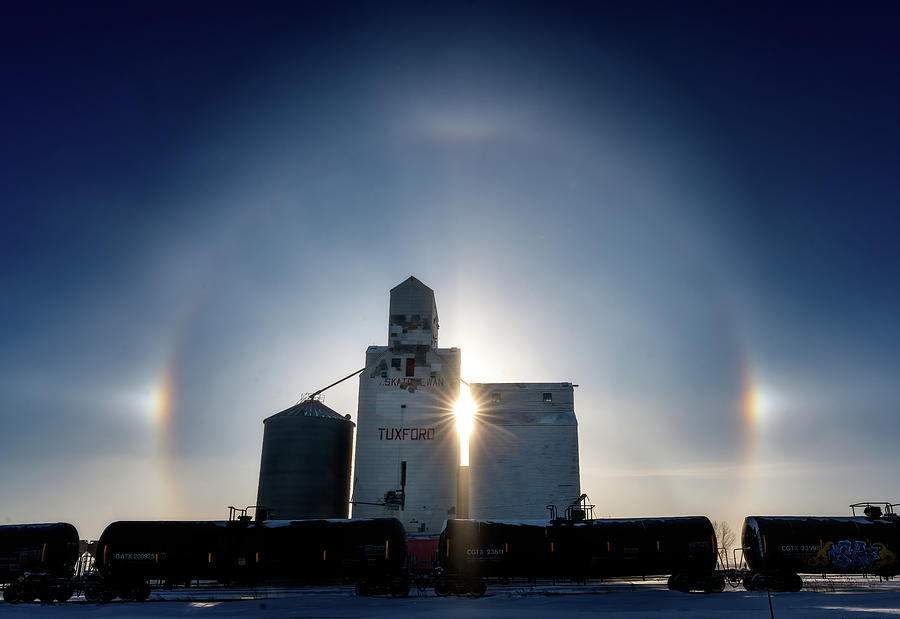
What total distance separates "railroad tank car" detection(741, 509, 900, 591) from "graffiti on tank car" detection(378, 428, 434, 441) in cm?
2306

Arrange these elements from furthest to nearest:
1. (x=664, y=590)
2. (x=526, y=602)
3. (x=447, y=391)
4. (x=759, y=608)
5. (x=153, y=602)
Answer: (x=447, y=391) → (x=664, y=590) → (x=153, y=602) → (x=526, y=602) → (x=759, y=608)

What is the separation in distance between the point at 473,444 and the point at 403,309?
12577 mm

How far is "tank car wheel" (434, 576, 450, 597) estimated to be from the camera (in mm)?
28234

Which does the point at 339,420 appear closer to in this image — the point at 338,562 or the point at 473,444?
the point at 473,444

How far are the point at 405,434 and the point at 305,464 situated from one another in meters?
7.69

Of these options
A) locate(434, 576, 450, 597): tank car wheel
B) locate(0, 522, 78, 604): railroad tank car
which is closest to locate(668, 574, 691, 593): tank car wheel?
locate(434, 576, 450, 597): tank car wheel

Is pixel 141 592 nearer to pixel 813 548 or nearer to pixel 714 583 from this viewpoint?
pixel 714 583

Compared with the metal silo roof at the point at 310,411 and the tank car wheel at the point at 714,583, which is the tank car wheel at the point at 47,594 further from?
the tank car wheel at the point at 714,583

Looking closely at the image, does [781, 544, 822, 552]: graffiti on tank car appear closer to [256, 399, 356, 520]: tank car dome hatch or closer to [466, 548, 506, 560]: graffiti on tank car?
[466, 548, 506, 560]: graffiti on tank car

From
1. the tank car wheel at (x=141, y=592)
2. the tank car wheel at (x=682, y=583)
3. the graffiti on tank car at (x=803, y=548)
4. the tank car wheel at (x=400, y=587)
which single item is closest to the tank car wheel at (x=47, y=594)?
the tank car wheel at (x=141, y=592)

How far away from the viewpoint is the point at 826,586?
100.0ft

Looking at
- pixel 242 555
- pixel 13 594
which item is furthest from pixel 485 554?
pixel 13 594

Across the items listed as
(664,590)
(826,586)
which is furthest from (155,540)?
(826,586)

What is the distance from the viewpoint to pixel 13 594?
93.6 ft
